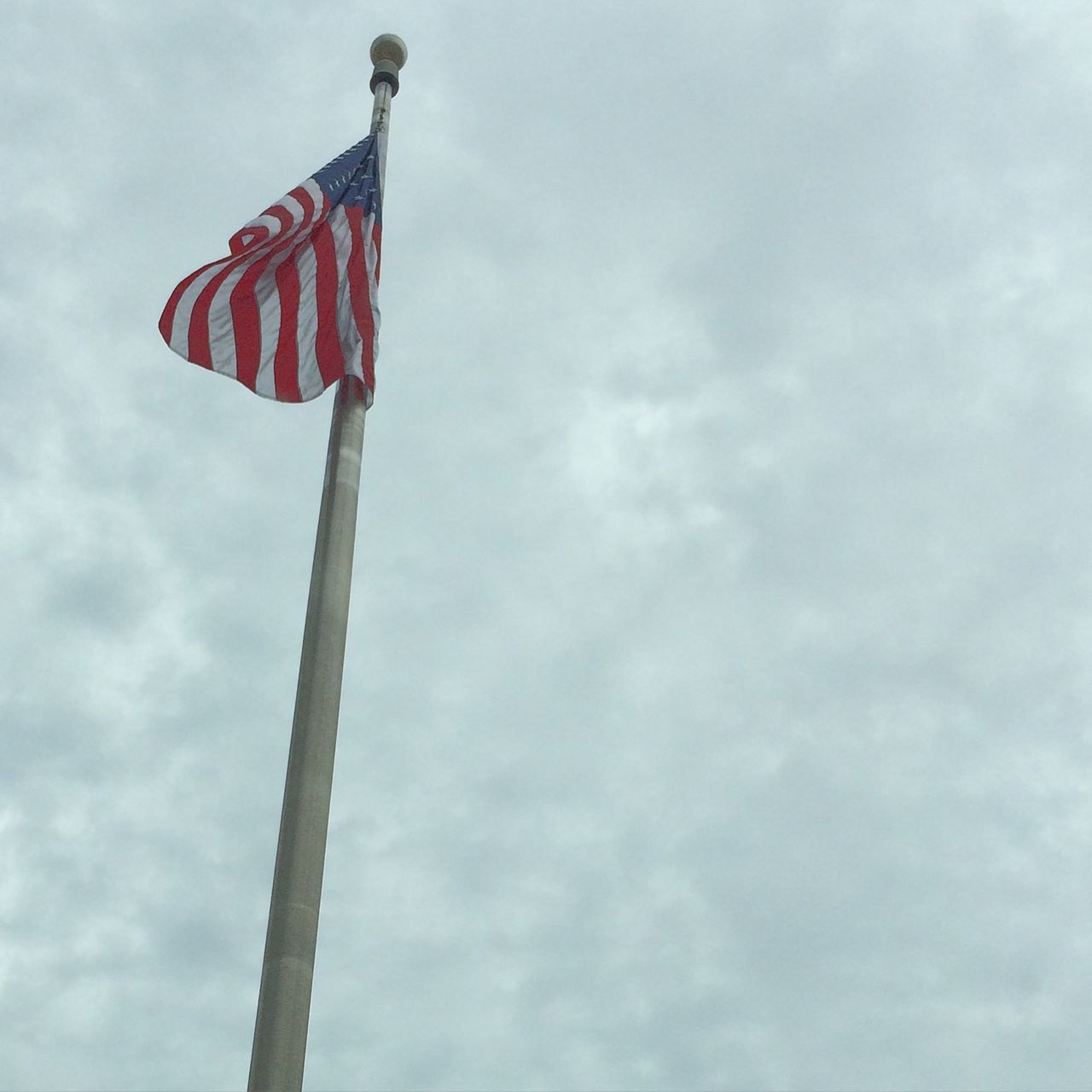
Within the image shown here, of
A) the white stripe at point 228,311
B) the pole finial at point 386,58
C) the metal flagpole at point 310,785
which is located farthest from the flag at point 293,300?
the pole finial at point 386,58

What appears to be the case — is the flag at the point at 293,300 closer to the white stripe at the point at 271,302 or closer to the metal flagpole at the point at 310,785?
the white stripe at the point at 271,302

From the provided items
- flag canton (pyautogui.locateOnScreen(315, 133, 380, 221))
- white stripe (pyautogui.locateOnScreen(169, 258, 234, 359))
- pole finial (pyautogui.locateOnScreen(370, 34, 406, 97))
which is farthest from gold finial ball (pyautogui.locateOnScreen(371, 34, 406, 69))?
white stripe (pyautogui.locateOnScreen(169, 258, 234, 359))

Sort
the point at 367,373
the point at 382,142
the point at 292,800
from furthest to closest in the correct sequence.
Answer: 1. the point at 382,142
2. the point at 367,373
3. the point at 292,800

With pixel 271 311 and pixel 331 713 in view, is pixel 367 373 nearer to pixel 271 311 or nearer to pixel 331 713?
pixel 271 311

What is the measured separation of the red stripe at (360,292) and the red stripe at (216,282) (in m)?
0.90

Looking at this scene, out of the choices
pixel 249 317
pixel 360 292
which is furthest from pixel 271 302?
pixel 360 292

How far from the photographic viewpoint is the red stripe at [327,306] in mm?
20125

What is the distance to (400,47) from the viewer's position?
24.5m

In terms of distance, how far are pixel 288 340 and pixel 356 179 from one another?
376 centimetres

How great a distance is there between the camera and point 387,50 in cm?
2427

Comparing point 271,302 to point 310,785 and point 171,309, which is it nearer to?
point 171,309

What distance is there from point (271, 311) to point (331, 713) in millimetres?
6908

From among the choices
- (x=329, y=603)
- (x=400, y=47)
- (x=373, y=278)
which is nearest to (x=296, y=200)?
(x=373, y=278)

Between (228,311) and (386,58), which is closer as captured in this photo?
(228,311)
